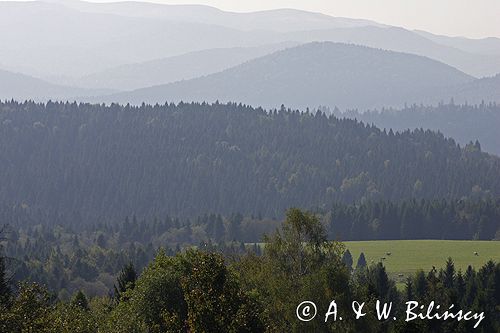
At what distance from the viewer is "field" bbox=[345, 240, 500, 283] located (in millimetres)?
147625

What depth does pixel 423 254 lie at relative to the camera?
16412cm

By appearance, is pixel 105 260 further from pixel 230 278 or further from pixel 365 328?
pixel 230 278

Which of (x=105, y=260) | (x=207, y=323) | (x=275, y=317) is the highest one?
(x=207, y=323)

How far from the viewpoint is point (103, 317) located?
5078 cm

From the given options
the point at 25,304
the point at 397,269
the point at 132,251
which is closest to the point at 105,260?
the point at 132,251

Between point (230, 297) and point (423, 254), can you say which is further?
point (423, 254)

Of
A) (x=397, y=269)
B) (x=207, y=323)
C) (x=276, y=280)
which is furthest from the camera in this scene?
(x=397, y=269)

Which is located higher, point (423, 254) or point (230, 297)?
point (230, 297)

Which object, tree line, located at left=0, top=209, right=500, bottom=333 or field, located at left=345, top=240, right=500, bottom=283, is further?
field, located at left=345, top=240, right=500, bottom=283

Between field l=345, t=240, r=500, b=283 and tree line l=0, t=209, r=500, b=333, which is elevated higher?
tree line l=0, t=209, r=500, b=333

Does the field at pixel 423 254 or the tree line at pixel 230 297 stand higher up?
the tree line at pixel 230 297

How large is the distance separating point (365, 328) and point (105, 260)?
123 meters

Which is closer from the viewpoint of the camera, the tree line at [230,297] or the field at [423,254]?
the tree line at [230,297]

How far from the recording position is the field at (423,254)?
484ft
